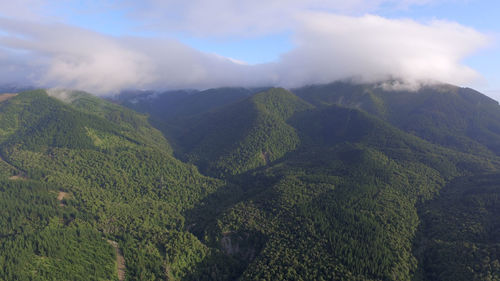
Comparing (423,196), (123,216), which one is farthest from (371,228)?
(123,216)

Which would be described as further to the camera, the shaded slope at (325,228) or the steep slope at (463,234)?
the shaded slope at (325,228)

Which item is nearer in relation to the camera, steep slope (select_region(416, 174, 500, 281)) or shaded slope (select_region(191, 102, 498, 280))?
steep slope (select_region(416, 174, 500, 281))

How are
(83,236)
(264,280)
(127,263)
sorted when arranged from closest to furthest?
(264,280) → (127,263) → (83,236)

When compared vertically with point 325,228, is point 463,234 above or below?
above

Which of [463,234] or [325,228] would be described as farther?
[325,228]

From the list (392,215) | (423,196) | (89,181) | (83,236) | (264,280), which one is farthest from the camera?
(89,181)

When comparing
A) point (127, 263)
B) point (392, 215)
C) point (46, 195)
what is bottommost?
point (127, 263)

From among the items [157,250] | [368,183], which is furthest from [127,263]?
[368,183]

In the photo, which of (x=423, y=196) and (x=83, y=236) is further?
(x=423, y=196)

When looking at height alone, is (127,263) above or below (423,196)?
below

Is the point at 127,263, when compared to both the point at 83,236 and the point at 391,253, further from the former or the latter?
the point at 391,253
